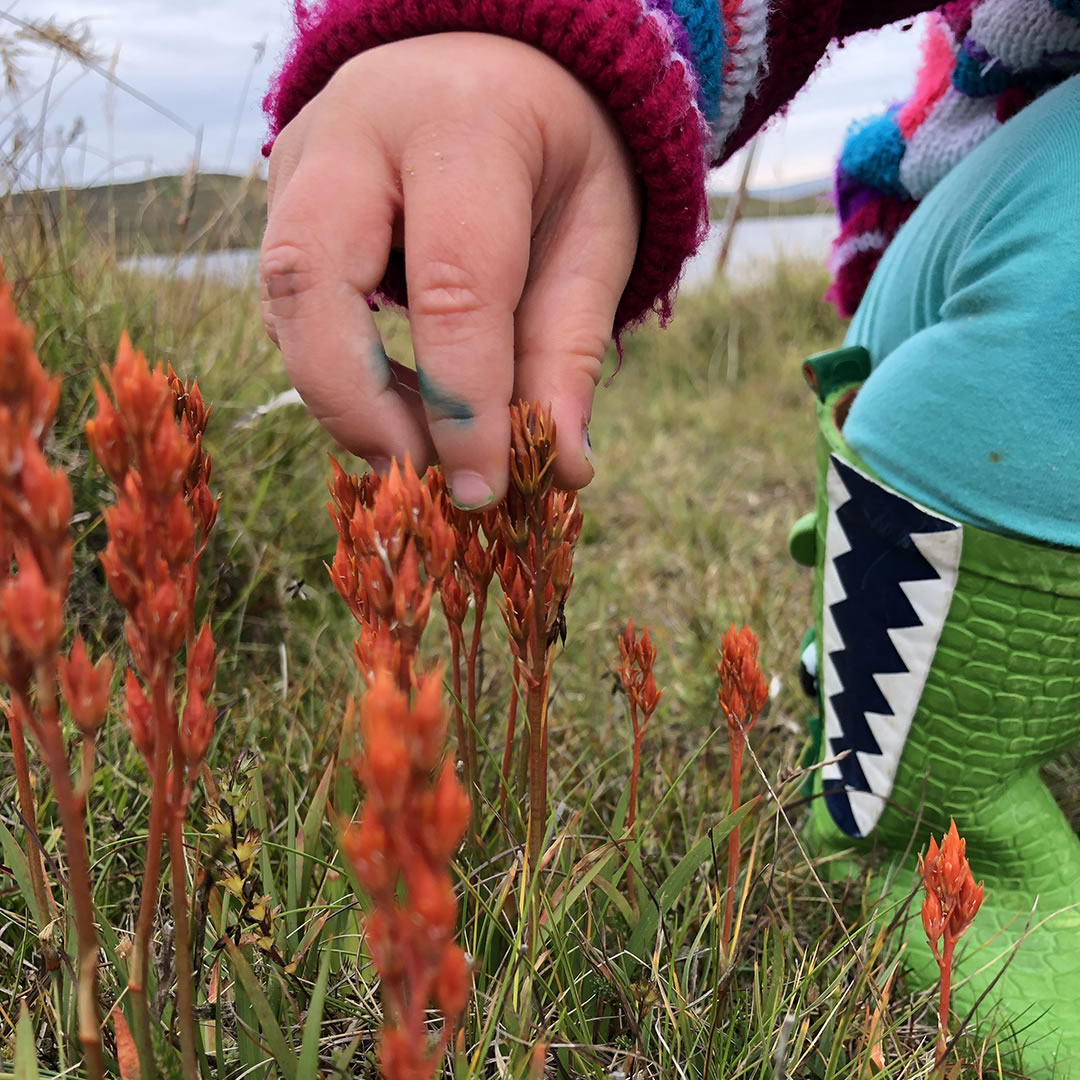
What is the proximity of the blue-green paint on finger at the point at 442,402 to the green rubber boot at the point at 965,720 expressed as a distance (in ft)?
1.94

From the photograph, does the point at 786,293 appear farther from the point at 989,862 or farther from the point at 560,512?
the point at 560,512

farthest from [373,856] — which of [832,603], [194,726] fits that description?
[832,603]

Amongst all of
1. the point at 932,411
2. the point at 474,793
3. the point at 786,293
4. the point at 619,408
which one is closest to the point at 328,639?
the point at 474,793

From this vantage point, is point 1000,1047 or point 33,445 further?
point 1000,1047

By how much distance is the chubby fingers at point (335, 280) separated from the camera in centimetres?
61

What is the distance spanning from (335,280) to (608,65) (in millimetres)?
302

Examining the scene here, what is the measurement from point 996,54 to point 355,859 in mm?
1272

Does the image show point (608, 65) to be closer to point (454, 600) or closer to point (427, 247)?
point (427, 247)

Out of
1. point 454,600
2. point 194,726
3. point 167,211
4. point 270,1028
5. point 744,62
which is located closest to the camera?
point 194,726

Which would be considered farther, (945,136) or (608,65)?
(945,136)

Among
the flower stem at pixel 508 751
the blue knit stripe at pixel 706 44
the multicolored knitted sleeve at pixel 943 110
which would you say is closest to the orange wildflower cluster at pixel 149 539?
the flower stem at pixel 508 751

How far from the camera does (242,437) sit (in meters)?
1.86

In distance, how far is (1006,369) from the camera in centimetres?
95

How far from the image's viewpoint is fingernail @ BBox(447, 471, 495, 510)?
0.63m
